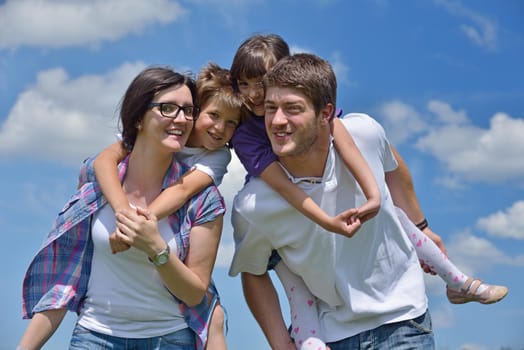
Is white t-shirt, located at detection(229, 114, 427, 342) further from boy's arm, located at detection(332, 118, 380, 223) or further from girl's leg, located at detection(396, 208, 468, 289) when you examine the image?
girl's leg, located at detection(396, 208, 468, 289)

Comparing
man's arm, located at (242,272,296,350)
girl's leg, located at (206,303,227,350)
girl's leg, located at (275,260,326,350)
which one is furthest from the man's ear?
girl's leg, located at (206,303,227,350)

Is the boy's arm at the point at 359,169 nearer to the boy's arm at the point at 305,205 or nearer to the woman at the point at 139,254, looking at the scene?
the boy's arm at the point at 305,205

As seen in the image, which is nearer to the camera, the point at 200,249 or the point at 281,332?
the point at 200,249

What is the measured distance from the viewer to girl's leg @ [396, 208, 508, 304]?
5301mm

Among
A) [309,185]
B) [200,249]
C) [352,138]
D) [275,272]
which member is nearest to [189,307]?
[200,249]

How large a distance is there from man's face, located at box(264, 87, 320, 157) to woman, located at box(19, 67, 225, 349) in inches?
20.7

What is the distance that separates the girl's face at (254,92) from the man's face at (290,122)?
409mm

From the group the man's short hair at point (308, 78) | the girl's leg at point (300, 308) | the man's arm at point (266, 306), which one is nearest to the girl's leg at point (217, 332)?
the man's arm at point (266, 306)

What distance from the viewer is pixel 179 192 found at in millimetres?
4465

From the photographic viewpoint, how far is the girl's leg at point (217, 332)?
4.58m

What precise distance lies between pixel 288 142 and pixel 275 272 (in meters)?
1.04

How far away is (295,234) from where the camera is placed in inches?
183

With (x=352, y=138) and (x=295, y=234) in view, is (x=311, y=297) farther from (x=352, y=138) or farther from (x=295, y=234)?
(x=352, y=138)

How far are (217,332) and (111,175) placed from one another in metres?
1.20
